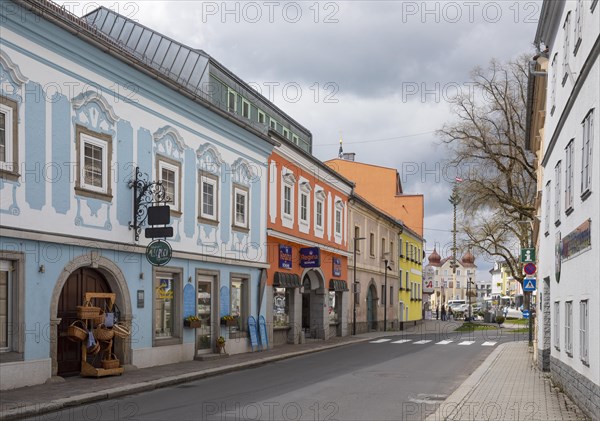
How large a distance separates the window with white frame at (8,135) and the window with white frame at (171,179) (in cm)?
545

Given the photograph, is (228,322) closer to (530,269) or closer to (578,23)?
(530,269)

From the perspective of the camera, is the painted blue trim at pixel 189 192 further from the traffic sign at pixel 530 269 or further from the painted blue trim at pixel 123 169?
the traffic sign at pixel 530 269

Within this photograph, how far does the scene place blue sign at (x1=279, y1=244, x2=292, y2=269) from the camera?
89.4ft

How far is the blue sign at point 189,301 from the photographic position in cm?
1992

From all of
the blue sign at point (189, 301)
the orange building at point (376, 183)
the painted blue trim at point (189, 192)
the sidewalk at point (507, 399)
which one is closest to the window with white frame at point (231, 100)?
the painted blue trim at point (189, 192)

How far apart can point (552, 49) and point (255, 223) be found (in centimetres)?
1212

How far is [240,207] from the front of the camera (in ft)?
78.7

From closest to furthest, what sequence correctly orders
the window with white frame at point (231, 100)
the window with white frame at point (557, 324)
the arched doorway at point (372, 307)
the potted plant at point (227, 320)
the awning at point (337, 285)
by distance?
the window with white frame at point (557, 324) → the potted plant at point (227, 320) → the window with white frame at point (231, 100) → the awning at point (337, 285) → the arched doorway at point (372, 307)

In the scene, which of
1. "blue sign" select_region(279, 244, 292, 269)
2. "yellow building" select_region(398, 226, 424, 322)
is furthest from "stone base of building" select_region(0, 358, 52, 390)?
"yellow building" select_region(398, 226, 424, 322)

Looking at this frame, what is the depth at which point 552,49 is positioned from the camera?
647 inches

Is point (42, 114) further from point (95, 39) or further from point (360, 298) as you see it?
point (360, 298)

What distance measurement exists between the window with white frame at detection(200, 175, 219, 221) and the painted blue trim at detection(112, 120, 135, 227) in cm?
388

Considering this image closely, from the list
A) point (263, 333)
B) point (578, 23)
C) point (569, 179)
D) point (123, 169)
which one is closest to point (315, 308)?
point (263, 333)

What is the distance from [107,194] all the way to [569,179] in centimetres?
993
